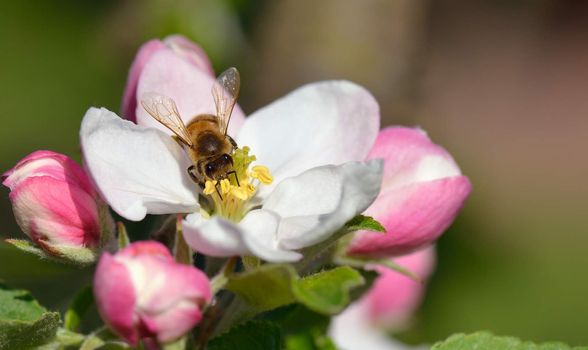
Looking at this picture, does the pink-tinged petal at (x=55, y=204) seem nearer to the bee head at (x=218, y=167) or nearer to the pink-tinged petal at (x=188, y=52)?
the bee head at (x=218, y=167)

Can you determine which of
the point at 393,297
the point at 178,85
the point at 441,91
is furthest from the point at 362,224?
the point at 441,91

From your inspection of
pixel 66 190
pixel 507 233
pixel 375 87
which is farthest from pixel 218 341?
pixel 507 233

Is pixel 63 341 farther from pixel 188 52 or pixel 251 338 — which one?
pixel 188 52

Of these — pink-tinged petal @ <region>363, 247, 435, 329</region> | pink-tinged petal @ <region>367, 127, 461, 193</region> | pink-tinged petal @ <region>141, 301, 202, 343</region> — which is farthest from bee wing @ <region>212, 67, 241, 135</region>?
pink-tinged petal @ <region>363, 247, 435, 329</region>

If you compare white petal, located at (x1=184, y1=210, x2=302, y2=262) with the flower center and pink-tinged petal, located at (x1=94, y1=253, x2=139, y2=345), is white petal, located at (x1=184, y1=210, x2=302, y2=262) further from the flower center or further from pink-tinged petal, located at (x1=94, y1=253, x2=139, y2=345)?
the flower center

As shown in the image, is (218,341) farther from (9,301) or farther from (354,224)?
(9,301)

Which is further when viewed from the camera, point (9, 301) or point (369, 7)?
point (369, 7)
